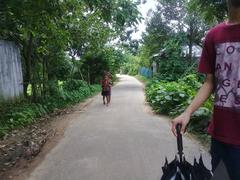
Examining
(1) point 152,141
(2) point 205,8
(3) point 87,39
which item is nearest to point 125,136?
(1) point 152,141

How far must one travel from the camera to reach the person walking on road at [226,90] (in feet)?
6.97

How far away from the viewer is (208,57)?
7.59ft

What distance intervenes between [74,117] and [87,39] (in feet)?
27.4

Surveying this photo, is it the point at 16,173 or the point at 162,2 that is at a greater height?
the point at 162,2

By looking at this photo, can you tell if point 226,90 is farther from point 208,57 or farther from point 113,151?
point 113,151

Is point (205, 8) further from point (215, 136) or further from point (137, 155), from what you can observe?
point (215, 136)

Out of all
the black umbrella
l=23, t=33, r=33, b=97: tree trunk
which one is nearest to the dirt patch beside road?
l=23, t=33, r=33, b=97: tree trunk

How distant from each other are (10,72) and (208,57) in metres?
12.4

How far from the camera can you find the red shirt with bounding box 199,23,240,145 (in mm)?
2121

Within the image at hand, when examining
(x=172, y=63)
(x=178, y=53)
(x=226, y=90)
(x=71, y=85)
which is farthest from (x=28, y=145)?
(x=178, y=53)

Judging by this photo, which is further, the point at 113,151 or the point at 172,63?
the point at 172,63

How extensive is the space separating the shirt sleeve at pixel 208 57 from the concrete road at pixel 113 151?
11.8 ft

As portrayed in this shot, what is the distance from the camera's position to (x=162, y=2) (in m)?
31.6

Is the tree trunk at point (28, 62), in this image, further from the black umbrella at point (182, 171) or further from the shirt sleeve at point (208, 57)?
the black umbrella at point (182, 171)
